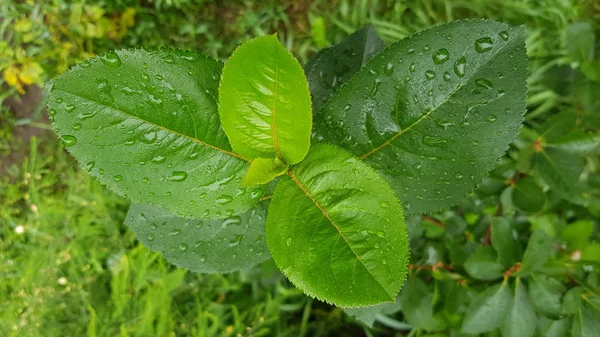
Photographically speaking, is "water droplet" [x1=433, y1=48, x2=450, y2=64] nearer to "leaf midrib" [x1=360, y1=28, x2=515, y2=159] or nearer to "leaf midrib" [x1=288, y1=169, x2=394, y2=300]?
"leaf midrib" [x1=360, y1=28, x2=515, y2=159]

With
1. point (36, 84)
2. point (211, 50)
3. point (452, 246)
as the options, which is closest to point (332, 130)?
point (452, 246)

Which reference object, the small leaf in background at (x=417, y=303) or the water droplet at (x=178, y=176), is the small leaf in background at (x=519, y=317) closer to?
the small leaf in background at (x=417, y=303)

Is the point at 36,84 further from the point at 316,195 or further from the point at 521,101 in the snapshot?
the point at 521,101

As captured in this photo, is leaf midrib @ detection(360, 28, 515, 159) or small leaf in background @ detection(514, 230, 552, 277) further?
small leaf in background @ detection(514, 230, 552, 277)

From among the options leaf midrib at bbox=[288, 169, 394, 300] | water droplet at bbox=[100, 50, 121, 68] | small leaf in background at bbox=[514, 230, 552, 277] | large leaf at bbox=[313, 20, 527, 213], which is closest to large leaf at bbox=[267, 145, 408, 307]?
leaf midrib at bbox=[288, 169, 394, 300]

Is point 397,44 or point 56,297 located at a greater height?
point 397,44
